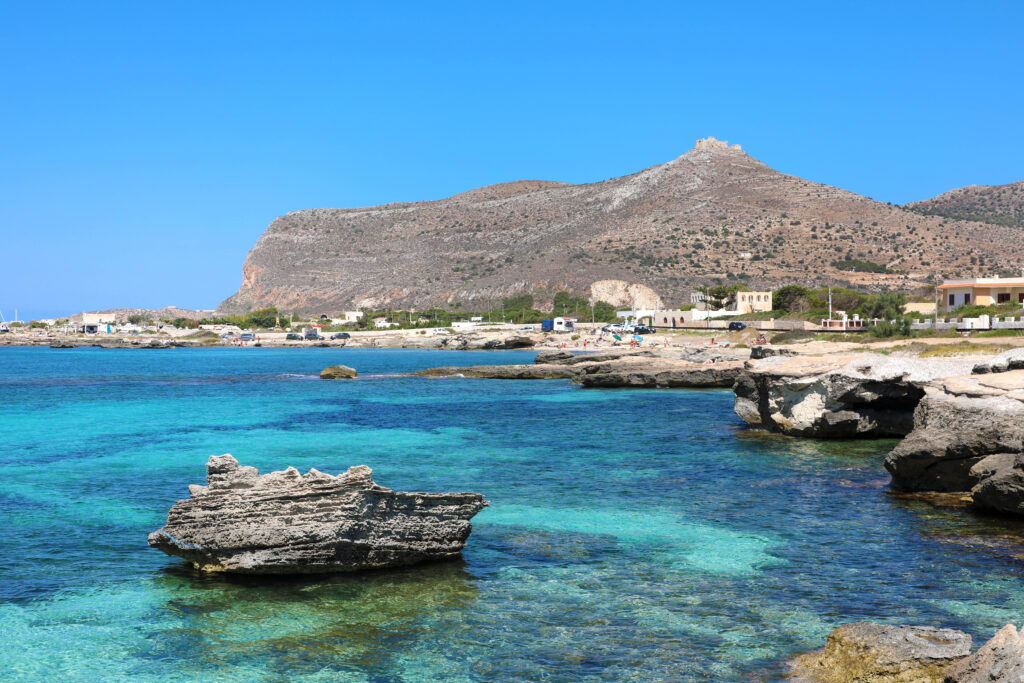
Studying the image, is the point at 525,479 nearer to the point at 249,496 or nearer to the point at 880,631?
the point at 249,496

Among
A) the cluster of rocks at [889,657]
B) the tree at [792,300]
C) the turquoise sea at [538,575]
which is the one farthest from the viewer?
the tree at [792,300]

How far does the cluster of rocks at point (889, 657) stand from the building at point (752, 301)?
102 metres

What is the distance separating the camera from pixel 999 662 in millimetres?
5727

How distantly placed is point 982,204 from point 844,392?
168103 millimetres

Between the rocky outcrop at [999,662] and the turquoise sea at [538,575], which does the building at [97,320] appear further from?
the rocky outcrop at [999,662]

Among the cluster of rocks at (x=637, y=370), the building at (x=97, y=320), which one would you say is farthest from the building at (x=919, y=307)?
the building at (x=97, y=320)

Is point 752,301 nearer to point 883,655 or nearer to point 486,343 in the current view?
point 486,343

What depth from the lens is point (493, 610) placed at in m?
9.63

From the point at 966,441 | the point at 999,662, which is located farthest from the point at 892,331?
the point at 999,662

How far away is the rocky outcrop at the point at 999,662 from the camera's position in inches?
217

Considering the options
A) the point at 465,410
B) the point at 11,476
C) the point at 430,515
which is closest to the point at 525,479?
the point at 430,515

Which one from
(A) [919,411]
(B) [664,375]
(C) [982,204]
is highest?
(C) [982,204]

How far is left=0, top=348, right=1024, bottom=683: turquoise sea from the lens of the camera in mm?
8312

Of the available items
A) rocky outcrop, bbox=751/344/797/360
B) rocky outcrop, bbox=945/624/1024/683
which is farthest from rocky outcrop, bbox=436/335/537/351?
rocky outcrop, bbox=945/624/1024/683
